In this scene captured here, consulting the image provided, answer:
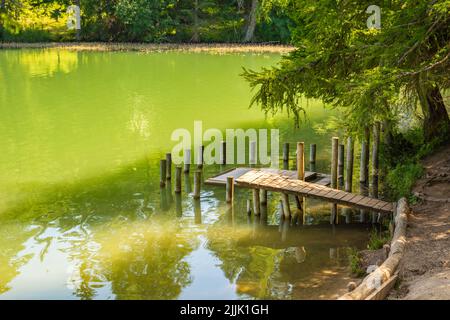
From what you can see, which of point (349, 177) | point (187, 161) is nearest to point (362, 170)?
point (349, 177)

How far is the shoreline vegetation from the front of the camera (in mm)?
73938

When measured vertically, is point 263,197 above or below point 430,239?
below

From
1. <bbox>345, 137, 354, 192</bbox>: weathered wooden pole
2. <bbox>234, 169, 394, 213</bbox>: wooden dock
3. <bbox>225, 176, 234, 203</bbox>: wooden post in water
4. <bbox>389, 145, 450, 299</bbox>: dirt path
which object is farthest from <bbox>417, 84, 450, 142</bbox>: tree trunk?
<bbox>225, 176, 234, 203</bbox>: wooden post in water

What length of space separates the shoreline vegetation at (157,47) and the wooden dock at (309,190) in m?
54.2

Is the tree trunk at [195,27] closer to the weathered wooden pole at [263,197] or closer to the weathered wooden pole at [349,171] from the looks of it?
the weathered wooden pole at [349,171]

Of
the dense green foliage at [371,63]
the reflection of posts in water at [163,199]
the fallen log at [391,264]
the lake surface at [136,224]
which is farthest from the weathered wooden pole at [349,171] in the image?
the reflection of posts in water at [163,199]

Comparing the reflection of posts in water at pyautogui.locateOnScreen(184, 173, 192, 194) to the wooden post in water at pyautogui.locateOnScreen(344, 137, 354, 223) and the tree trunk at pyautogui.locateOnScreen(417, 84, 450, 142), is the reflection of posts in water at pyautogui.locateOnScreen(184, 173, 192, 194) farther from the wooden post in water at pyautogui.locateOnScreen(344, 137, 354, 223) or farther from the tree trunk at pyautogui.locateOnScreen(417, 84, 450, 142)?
the tree trunk at pyautogui.locateOnScreen(417, 84, 450, 142)

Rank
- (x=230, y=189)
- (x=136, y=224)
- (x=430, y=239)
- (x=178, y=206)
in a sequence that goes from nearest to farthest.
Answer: (x=430, y=239) → (x=136, y=224) → (x=230, y=189) → (x=178, y=206)

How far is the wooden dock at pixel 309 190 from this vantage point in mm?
17859

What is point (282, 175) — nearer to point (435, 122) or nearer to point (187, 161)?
point (187, 161)

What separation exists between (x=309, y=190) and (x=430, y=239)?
3.71 m

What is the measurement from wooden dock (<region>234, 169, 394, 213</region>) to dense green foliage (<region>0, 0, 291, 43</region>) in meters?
61.6

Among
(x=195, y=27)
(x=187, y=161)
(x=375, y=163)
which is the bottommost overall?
(x=187, y=161)

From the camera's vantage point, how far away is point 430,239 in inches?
603
